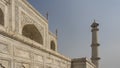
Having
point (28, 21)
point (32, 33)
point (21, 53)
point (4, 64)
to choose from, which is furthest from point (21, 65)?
point (32, 33)

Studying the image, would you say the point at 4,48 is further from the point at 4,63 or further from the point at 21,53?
the point at 21,53

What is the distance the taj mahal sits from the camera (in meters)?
4.46

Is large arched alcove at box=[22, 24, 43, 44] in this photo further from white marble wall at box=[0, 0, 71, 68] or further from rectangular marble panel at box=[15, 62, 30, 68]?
rectangular marble panel at box=[15, 62, 30, 68]

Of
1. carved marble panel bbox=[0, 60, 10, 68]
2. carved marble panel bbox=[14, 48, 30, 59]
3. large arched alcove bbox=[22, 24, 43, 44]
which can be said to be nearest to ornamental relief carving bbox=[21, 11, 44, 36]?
large arched alcove bbox=[22, 24, 43, 44]

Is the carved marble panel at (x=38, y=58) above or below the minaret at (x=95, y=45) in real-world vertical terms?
below

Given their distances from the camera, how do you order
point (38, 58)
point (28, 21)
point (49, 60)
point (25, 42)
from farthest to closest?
point (28, 21) → point (49, 60) → point (38, 58) → point (25, 42)

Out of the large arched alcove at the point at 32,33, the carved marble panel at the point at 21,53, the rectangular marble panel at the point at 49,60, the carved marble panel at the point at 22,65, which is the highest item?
the large arched alcove at the point at 32,33

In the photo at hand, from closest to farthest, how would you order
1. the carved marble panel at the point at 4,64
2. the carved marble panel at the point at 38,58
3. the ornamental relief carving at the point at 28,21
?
the carved marble panel at the point at 4,64, the carved marble panel at the point at 38,58, the ornamental relief carving at the point at 28,21

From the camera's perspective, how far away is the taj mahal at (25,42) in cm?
446

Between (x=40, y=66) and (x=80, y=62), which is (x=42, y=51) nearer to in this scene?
(x=40, y=66)

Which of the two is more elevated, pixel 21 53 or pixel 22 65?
pixel 21 53

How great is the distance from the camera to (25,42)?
5.18 meters

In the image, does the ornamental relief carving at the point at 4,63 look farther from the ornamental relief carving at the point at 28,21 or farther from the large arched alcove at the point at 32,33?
the large arched alcove at the point at 32,33

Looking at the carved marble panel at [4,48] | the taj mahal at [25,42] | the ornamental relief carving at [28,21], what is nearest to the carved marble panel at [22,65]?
the taj mahal at [25,42]
